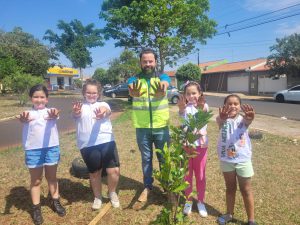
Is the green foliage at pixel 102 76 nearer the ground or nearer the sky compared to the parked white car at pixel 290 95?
nearer the sky

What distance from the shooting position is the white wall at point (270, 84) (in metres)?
32.3

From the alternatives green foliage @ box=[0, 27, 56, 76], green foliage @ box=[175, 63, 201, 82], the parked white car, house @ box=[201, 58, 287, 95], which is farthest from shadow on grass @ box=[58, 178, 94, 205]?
green foliage @ box=[175, 63, 201, 82]

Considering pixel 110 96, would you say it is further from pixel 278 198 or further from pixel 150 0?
pixel 278 198

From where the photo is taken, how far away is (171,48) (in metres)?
16.1

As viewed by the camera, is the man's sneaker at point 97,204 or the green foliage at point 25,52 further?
the green foliage at point 25,52

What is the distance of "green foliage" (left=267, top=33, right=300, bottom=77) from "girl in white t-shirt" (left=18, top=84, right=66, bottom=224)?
25.0 metres

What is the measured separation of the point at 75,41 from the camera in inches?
1502

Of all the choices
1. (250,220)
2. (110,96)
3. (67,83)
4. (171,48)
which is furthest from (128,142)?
(67,83)

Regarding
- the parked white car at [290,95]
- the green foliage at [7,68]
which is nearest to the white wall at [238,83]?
the parked white car at [290,95]

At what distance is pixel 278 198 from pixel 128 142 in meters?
4.11

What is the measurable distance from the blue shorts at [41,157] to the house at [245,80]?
2902 centimetres

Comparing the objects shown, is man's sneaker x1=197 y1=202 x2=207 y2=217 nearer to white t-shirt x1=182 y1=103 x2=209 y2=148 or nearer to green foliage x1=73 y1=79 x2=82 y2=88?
white t-shirt x1=182 y1=103 x2=209 y2=148

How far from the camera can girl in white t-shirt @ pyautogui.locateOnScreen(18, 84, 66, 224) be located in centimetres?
362

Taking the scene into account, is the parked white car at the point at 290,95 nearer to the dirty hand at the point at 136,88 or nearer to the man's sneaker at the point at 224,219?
the man's sneaker at the point at 224,219
